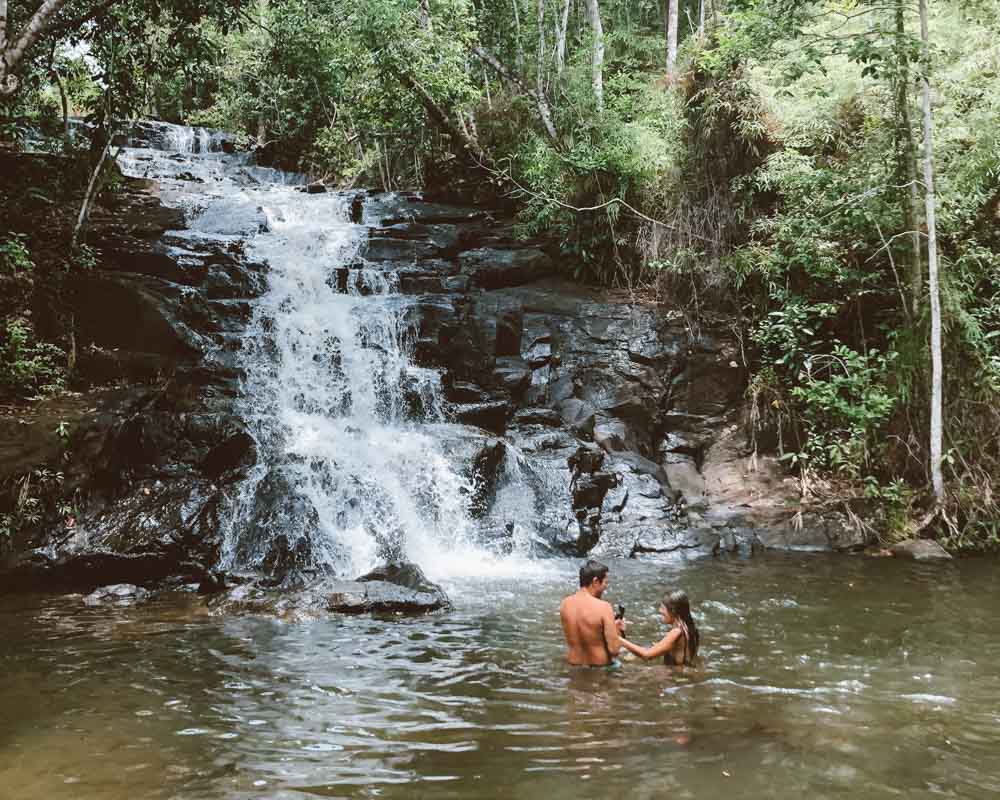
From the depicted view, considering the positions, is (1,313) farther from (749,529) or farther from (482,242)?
(749,529)

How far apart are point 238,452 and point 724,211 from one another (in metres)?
10.1

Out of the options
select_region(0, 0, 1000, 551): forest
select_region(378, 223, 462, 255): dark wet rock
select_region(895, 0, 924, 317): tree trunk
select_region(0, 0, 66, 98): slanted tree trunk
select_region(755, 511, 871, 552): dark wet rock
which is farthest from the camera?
select_region(378, 223, 462, 255): dark wet rock

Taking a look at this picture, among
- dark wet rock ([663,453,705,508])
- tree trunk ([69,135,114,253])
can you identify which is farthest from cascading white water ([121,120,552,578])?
dark wet rock ([663,453,705,508])

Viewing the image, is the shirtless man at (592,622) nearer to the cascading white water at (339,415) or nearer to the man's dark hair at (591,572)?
the man's dark hair at (591,572)

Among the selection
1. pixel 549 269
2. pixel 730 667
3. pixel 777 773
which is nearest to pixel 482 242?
pixel 549 269

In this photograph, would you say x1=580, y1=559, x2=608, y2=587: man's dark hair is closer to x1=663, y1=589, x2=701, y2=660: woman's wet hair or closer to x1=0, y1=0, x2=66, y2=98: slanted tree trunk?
x1=663, y1=589, x2=701, y2=660: woman's wet hair

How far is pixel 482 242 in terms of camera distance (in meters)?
16.6

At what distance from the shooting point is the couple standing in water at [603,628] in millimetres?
5754

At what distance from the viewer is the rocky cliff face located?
966cm

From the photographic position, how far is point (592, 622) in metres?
Result: 5.81

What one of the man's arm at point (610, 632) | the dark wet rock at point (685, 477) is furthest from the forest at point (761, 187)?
the man's arm at point (610, 632)

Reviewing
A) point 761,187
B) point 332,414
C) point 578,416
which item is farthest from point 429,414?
point 761,187

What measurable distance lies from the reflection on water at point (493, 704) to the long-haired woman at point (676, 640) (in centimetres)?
16

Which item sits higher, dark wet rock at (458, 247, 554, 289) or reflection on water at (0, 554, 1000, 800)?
dark wet rock at (458, 247, 554, 289)
